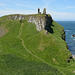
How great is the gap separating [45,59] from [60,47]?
14874 millimetres

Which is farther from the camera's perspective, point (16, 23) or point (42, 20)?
point (16, 23)

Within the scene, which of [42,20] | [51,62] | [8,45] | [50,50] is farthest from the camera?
[42,20]

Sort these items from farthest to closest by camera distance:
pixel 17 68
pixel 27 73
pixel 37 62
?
1. pixel 37 62
2. pixel 17 68
3. pixel 27 73

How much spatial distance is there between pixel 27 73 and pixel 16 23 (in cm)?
8786

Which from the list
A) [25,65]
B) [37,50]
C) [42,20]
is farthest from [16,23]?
[25,65]

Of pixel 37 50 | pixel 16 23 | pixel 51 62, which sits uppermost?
pixel 16 23

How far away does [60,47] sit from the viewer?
79.7m

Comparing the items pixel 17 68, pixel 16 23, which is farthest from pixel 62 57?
pixel 16 23

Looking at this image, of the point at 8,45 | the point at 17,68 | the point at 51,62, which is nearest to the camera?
the point at 17,68

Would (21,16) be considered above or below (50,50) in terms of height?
above

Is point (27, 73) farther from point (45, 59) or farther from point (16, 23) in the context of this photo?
point (16, 23)

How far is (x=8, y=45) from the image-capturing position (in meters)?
89.3

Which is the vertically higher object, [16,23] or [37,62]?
[16,23]

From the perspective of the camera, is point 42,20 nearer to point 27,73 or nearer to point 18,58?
point 18,58
